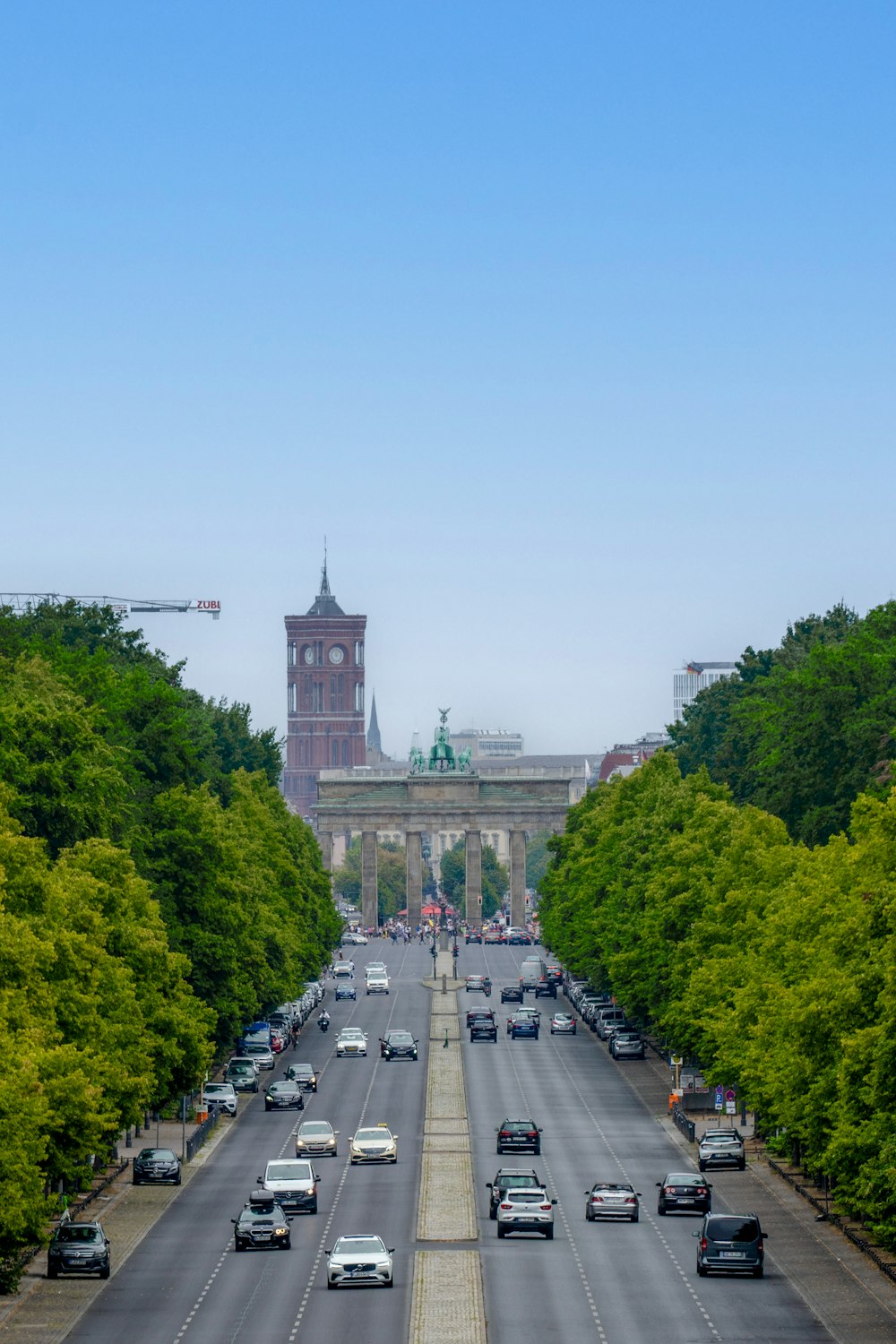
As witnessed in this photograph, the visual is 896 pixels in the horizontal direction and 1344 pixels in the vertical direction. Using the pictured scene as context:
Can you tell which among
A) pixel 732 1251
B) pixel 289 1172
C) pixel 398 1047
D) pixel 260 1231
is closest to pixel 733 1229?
pixel 732 1251

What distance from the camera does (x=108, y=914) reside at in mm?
83750

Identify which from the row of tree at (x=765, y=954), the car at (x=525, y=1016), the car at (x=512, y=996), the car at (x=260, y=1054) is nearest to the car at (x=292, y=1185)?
the row of tree at (x=765, y=954)

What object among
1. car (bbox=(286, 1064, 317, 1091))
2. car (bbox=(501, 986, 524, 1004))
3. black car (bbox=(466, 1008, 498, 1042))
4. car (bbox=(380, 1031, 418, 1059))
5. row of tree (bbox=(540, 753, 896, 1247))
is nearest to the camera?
row of tree (bbox=(540, 753, 896, 1247))

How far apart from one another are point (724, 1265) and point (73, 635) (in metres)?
106

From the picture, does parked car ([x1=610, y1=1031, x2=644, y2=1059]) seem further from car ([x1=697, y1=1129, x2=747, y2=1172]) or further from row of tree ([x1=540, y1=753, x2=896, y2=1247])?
car ([x1=697, y1=1129, x2=747, y2=1172])

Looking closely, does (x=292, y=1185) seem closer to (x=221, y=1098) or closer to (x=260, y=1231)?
(x=260, y=1231)

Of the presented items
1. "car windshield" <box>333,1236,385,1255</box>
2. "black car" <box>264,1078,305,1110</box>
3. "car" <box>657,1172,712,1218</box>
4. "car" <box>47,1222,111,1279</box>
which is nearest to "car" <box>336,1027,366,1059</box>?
"black car" <box>264,1078,305,1110</box>

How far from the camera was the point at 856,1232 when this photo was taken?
224ft

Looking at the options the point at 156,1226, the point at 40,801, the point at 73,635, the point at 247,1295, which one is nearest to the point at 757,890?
the point at 40,801

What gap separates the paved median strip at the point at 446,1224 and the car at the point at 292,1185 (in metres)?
3.18

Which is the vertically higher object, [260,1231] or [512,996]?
[512,996]

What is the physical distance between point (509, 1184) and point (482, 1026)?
2516 inches

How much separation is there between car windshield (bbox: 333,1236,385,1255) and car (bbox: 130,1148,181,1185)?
20898mm

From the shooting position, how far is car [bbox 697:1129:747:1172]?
Answer: 83.3 m
